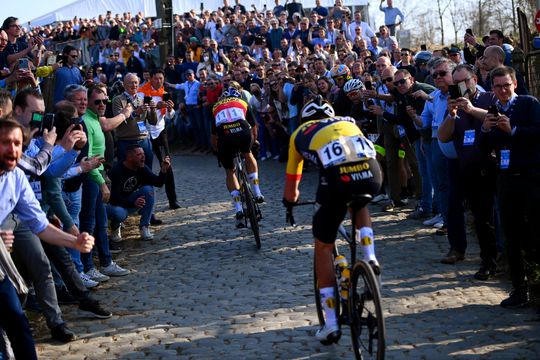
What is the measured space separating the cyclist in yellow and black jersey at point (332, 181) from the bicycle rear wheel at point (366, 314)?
0.46 ft

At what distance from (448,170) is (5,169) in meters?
5.95

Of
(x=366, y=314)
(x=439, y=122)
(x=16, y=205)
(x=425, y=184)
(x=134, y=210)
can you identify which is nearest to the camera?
(x=16, y=205)

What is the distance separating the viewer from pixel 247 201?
1202 cm

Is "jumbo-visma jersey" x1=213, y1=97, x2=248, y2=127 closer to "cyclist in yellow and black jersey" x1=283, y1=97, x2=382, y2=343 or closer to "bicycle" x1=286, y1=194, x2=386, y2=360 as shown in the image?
"cyclist in yellow and black jersey" x1=283, y1=97, x2=382, y2=343

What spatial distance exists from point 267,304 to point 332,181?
7.97ft

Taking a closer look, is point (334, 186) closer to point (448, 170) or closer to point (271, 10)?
point (448, 170)

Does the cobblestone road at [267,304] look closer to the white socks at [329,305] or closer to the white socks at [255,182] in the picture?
the white socks at [329,305]

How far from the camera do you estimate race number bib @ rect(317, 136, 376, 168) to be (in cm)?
685

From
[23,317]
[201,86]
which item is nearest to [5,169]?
[23,317]

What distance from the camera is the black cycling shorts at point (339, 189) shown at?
6.84m

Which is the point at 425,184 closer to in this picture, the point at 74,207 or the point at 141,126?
the point at 141,126

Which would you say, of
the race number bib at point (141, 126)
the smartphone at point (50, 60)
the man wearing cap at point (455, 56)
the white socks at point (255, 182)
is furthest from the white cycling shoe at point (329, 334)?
the man wearing cap at point (455, 56)

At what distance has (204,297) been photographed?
374 inches

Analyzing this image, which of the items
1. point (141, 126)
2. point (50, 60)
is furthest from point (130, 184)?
point (50, 60)
